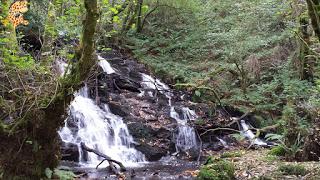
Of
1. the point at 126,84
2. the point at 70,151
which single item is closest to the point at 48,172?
the point at 70,151

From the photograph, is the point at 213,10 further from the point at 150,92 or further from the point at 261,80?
the point at 150,92

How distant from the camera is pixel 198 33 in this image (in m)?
21.5

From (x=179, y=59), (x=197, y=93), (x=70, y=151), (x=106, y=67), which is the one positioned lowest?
(x=70, y=151)

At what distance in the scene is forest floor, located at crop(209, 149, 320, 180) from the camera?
7.28 m

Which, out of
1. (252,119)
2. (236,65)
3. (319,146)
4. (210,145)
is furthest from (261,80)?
(319,146)

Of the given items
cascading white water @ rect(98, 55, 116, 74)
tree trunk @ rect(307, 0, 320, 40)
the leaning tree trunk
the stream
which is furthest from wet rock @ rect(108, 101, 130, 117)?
tree trunk @ rect(307, 0, 320, 40)

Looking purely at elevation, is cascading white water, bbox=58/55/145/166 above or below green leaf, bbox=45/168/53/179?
above

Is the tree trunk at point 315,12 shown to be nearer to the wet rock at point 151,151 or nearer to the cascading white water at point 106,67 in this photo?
the wet rock at point 151,151

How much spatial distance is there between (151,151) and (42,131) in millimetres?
5907

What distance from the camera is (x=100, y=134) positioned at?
12.4 m

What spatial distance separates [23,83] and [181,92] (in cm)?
1122

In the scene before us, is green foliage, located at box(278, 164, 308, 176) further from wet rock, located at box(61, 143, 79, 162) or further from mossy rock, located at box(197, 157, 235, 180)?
wet rock, located at box(61, 143, 79, 162)

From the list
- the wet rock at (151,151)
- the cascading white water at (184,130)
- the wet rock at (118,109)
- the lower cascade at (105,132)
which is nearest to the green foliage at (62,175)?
the lower cascade at (105,132)

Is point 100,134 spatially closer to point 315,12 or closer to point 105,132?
point 105,132
